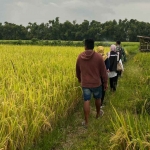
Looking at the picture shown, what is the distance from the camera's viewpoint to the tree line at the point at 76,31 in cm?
6134

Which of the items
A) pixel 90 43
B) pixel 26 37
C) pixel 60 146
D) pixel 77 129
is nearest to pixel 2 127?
pixel 60 146

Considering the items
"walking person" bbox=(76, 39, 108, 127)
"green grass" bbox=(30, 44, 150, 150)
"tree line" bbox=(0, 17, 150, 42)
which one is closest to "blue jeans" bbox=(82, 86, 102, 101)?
"walking person" bbox=(76, 39, 108, 127)

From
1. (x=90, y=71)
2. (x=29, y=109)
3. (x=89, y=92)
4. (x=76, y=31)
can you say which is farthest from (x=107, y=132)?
(x=76, y=31)

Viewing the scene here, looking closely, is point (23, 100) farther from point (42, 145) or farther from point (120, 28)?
point (120, 28)

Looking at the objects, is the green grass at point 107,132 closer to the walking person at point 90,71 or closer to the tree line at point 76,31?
the walking person at point 90,71

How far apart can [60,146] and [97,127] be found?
1001 millimetres

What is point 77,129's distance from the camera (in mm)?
4496

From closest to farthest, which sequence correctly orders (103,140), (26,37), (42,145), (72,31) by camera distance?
(42,145)
(103,140)
(26,37)
(72,31)

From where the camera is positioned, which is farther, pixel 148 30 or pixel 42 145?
pixel 148 30

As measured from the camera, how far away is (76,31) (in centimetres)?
6375

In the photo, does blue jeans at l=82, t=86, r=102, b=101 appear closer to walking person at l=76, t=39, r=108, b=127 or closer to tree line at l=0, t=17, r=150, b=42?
walking person at l=76, t=39, r=108, b=127

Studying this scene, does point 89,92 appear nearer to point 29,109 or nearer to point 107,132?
point 107,132

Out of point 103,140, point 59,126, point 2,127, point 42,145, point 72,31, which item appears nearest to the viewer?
point 2,127

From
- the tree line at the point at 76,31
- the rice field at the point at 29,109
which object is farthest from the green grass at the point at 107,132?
the tree line at the point at 76,31
